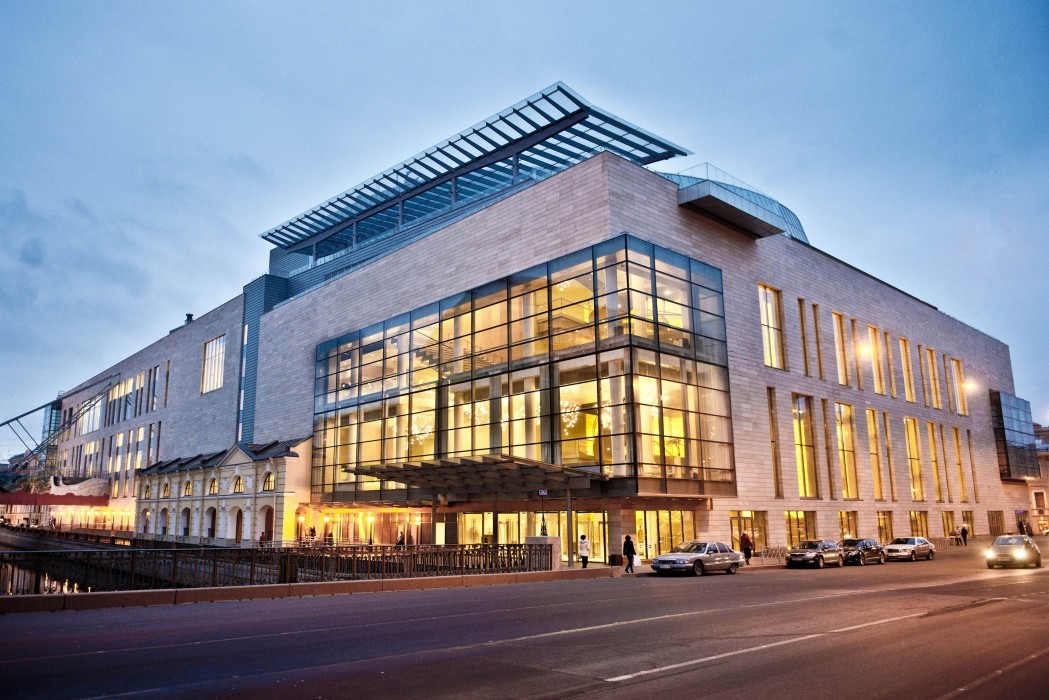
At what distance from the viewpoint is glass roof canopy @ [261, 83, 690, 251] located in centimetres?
4606

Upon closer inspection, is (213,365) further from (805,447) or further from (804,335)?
(805,447)

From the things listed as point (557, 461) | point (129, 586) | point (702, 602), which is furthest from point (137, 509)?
point (702, 602)

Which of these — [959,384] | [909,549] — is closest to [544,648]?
[909,549]

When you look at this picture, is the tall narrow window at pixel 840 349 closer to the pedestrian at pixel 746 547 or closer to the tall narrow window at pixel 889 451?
the tall narrow window at pixel 889 451

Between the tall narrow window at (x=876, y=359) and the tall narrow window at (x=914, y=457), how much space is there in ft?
A: 14.9

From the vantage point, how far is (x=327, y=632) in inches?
492

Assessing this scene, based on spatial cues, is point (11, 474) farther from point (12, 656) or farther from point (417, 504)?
point (12, 656)

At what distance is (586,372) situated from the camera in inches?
1399

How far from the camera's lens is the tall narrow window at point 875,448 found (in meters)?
50.2

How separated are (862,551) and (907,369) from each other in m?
25.7

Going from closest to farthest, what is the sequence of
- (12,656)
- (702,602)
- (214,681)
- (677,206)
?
(214,681), (12,656), (702,602), (677,206)

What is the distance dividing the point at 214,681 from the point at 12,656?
396cm

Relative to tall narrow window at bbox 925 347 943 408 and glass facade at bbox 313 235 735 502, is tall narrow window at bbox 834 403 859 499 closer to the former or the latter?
glass facade at bbox 313 235 735 502

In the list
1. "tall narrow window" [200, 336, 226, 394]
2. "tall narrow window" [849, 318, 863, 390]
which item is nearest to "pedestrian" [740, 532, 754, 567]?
"tall narrow window" [849, 318, 863, 390]
